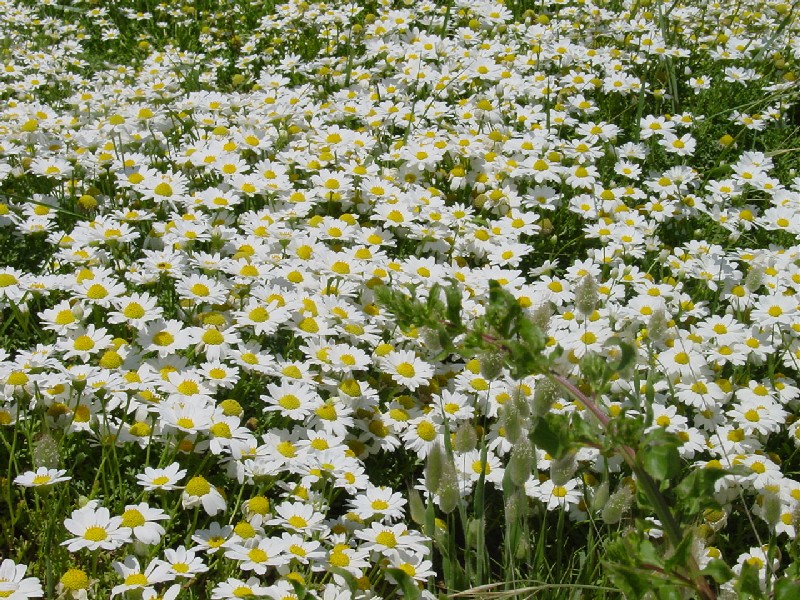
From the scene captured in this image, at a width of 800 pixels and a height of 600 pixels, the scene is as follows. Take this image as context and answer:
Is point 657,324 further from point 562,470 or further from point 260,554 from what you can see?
point 260,554

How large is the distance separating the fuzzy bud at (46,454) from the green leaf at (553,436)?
139cm

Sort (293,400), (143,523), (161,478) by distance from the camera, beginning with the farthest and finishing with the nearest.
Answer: (293,400), (161,478), (143,523)

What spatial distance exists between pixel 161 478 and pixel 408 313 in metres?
1.18

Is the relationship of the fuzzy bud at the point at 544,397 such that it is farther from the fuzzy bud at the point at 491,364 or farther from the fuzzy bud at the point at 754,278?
the fuzzy bud at the point at 754,278

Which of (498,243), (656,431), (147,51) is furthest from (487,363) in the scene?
(147,51)

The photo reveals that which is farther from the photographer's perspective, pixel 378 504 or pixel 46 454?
pixel 378 504

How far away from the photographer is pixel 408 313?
57.7 inches

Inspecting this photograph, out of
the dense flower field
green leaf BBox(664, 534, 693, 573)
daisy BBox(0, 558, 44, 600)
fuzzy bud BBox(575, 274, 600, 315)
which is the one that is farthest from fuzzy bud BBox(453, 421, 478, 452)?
daisy BBox(0, 558, 44, 600)

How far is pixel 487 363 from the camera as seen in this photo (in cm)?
175

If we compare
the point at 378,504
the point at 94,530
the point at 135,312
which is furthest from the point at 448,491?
the point at 135,312

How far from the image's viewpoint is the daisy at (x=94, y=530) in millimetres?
2131

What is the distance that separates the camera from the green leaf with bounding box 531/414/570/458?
1.41 m

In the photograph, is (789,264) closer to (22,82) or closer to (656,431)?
(656,431)

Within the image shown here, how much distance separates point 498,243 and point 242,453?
1637mm
